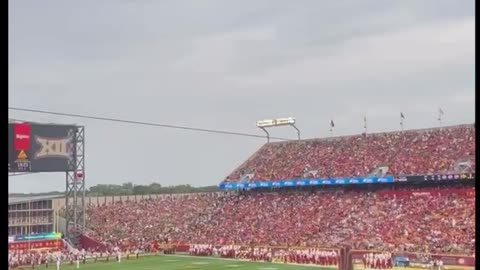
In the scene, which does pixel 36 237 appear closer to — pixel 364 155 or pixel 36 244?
pixel 36 244

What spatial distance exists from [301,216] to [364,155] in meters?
6.12

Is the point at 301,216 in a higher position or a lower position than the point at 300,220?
higher

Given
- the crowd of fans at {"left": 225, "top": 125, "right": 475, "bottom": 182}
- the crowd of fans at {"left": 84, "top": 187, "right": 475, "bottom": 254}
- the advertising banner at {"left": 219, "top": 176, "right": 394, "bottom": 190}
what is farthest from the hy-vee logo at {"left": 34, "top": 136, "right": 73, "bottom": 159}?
the crowd of fans at {"left": 225, "top": 125, "right": 475, "bottom": 182}

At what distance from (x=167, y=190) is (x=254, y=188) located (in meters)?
32.6

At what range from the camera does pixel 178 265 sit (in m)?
29.0

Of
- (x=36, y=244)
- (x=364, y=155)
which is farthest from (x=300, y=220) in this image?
(x=36, y=244)

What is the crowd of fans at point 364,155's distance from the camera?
3450 cm

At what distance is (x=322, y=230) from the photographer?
32.8 m

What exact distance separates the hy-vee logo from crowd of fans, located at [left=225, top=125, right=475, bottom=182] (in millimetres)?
11136

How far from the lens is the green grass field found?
2783 centimetres

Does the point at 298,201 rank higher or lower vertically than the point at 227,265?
higher

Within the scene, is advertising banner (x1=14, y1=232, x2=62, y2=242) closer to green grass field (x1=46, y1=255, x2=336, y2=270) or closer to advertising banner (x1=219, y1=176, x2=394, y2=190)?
green grass field (x1=46, y1=255, x2=336, y2=270)

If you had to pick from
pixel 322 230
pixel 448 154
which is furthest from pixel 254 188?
pixel 448 154

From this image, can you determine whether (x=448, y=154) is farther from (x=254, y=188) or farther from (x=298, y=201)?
(x=254, y=188)
